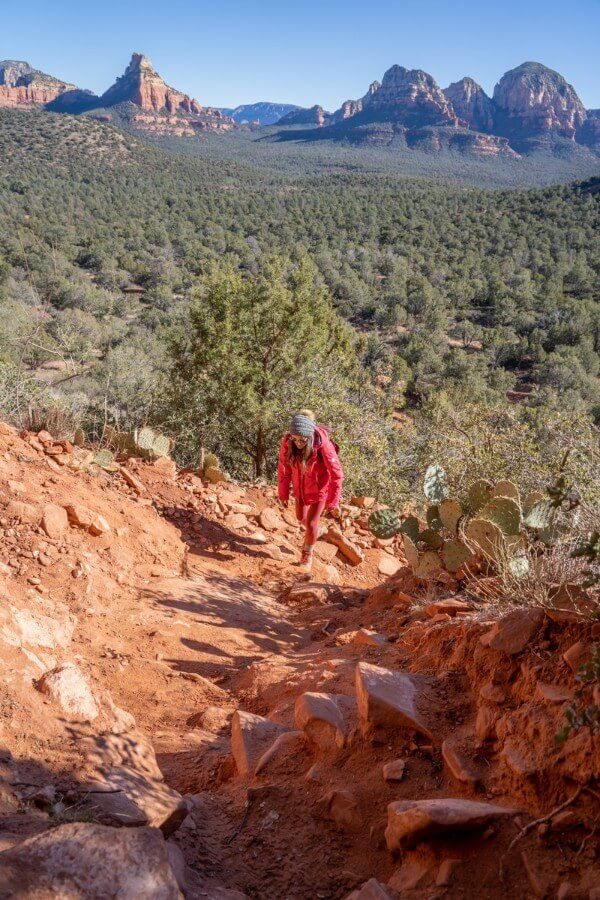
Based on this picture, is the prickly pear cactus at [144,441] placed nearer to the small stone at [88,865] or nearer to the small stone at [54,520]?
the small stone at [54,520]

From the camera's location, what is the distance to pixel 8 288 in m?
27.8

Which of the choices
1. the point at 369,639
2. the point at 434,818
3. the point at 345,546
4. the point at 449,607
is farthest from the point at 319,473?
the point at 434,818

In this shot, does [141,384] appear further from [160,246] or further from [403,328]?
[160,246]

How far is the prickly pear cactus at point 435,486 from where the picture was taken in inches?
176

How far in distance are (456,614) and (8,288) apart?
30.5m

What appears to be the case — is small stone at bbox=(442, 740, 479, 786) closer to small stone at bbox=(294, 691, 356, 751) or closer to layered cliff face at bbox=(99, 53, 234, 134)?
small stone at bbox=(294, 691, 356, 751)

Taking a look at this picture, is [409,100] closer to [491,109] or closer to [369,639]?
[491,109]

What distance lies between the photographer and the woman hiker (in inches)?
189

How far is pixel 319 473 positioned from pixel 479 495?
1.41 m

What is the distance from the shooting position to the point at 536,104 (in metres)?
140

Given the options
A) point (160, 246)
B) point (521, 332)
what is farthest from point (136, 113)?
point (521, 332)

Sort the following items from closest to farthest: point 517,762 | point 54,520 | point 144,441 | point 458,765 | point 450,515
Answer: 1. point 517,762
2. point 458,765
3. point 54,520
4. point 450,515
5. point 144,441

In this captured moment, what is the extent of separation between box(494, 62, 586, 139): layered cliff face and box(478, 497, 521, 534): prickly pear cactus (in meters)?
156

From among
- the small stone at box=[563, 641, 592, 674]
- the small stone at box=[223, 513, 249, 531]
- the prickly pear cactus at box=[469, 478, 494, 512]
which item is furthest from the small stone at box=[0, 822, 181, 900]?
the small stone at box=[223, 513, 249, 531]
